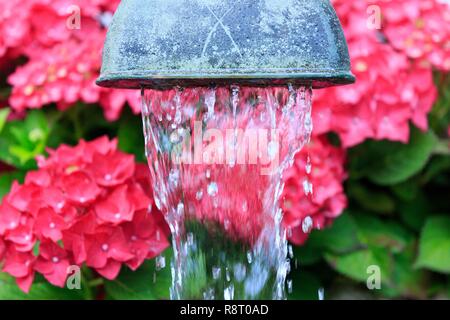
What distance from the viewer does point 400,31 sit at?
72.5 inches

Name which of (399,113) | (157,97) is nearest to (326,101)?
(399,113)

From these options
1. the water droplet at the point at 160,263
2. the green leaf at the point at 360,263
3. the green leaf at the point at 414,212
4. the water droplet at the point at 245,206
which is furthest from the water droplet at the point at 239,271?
the green leaf at the point at 414,212

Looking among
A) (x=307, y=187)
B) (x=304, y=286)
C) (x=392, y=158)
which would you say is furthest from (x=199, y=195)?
(x=392, y=158)

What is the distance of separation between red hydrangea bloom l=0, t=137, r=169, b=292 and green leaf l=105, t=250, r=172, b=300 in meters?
0.08

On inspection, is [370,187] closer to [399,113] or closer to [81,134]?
[399,113]

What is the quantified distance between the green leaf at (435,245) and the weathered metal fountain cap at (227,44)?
0.89 m

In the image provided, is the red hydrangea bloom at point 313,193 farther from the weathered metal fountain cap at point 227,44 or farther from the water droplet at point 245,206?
the weathered metal fountain cap at point 227,44

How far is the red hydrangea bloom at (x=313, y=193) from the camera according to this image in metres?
1.61

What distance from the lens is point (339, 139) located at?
1.87 metres

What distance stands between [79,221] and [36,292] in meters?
0.20

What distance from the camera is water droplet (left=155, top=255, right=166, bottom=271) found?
5.14ft

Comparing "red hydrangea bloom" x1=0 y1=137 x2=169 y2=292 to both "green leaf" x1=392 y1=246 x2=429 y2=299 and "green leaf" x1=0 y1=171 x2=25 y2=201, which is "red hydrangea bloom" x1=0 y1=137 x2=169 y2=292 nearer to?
"green leaf" x1=0 y1=171 x2=25 y2=201

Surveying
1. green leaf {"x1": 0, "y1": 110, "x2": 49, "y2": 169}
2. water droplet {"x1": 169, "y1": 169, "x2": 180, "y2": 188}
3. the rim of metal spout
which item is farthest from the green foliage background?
the rim of metal spout

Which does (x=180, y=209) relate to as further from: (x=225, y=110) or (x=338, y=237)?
(x=338, y=237)
